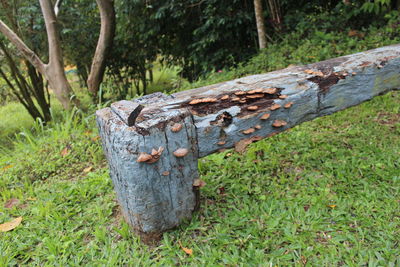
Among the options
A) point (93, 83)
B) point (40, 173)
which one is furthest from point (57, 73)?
point (40, 173)

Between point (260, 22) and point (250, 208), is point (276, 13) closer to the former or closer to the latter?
point (260, 22)

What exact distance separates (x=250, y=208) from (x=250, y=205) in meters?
0.03

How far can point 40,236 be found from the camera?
199cm

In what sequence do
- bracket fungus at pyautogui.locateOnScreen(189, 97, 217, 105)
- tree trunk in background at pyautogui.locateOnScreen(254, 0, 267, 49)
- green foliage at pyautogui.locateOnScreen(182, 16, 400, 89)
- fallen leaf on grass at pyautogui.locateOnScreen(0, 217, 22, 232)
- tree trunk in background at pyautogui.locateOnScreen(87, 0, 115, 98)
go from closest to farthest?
1. bracket fungus at pyautogui.locateOnScreen(189, 97, 217, 105)
2. fallen leaf on grass at pyautogui.locateOnScreen(0, 217, 22, 232)
3. green foliage at pyautogui.locateOnScreen(182, 16, 400, 89)
4. tree trunk in background at pyautogui.locateOnScreen(87, 0, 115, 98)
5. tree trunk in background at pyautogui.locateOnScreen(254, 0, 267, 49)

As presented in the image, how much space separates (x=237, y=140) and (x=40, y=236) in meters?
1.46

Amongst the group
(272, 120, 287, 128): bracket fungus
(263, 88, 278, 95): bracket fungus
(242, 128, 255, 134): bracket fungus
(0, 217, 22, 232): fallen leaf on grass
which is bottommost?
(0, 217, 22, 232): fallen leaf on grass

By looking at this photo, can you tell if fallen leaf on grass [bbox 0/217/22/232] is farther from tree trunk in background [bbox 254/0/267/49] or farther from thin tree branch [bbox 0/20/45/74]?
tree trunk in background [bbox 254/0/267/49]

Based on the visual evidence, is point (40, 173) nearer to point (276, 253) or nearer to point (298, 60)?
point (276, 253)

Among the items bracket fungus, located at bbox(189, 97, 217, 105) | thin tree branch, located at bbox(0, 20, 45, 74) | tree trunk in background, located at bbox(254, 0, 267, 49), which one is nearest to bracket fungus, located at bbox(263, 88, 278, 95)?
bracket fungus, located at bbox(189, 97, 217, 105)

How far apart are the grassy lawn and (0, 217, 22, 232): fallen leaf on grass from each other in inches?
1.4

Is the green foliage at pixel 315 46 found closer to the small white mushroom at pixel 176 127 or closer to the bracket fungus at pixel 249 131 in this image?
the bracket fungus at pixel 249 131

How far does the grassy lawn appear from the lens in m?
1.71

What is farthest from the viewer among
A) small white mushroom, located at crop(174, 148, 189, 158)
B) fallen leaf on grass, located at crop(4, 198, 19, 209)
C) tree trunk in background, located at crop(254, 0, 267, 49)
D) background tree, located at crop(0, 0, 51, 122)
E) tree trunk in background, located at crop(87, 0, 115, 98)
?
background tree, located at crop(0, 0, 51, 122)

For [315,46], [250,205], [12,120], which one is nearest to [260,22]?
[315,46]
